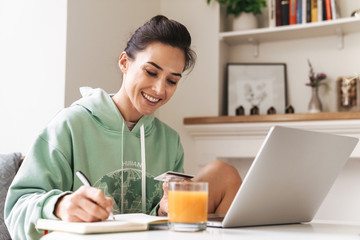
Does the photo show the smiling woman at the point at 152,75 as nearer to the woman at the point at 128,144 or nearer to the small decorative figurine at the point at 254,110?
the woman at the point at 128,144

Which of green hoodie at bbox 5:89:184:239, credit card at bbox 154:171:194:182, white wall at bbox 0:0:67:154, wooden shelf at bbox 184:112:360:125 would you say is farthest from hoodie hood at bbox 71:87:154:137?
wooden shelf at bbox 184:112:360:125

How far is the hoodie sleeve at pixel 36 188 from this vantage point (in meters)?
1.01

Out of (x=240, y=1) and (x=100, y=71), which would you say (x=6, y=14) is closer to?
(x=100, y=71)

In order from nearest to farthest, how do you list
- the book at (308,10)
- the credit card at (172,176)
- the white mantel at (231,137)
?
1. the credit card at (172,176)
2. the white mantel at (231,137)
3. the book at (308,10)

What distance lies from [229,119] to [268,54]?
23.8 inches

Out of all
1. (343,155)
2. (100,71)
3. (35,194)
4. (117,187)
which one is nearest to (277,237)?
(343,155)

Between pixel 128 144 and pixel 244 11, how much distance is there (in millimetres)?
1794

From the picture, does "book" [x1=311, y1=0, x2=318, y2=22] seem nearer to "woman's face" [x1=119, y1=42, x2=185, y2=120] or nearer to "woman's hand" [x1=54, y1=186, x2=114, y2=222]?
"woman's face" [x1=119, y1=42, x2=185, y2=120]

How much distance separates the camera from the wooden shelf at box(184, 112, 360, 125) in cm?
255

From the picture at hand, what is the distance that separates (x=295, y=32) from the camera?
2916 millimetres

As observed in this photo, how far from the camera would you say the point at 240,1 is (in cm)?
302

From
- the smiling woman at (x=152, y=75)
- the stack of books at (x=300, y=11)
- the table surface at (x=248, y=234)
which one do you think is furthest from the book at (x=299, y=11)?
the table surface at (x=248, y=234)

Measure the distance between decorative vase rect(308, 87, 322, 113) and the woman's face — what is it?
1.54 metres

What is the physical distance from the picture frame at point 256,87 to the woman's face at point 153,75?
156 cm
